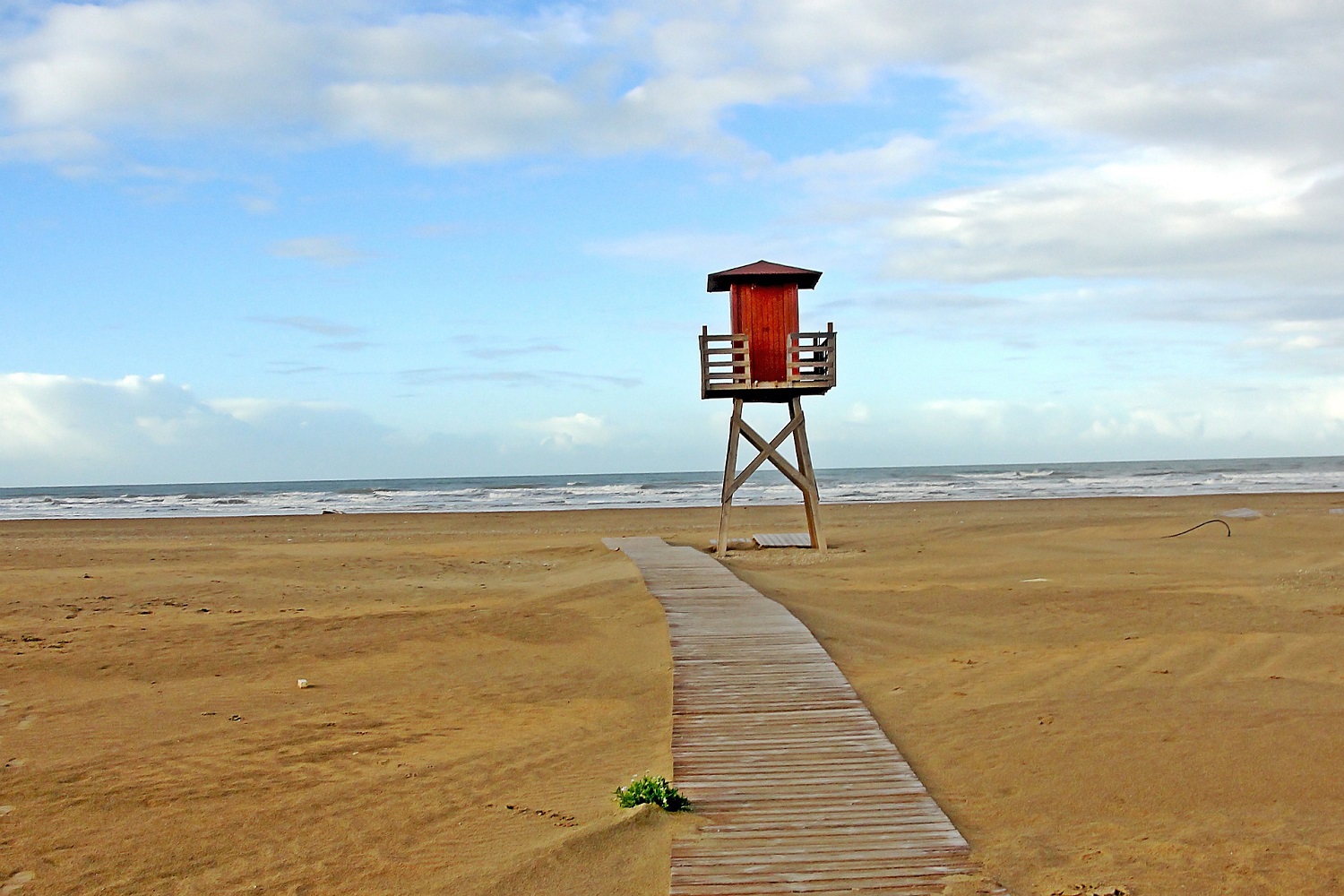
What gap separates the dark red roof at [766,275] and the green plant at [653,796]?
12.6 metres

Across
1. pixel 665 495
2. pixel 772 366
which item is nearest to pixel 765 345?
pixel 772 366

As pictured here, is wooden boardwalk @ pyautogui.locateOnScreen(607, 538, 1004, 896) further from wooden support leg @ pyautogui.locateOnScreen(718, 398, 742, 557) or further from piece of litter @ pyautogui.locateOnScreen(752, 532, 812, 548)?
piece of litter @ pyautogui.locateOnScreen(752, 532, 812, 548)

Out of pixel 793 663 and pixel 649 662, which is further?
pixel 649 662

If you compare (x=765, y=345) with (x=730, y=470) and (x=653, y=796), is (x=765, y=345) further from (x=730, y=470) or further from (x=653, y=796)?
(x=653, y=796)

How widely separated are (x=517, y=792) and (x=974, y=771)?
309cm

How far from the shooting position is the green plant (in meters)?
5.62

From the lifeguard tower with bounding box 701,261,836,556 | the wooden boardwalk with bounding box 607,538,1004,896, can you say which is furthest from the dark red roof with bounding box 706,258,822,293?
the wooden boardwalk with bounding box 607,538,1004,896

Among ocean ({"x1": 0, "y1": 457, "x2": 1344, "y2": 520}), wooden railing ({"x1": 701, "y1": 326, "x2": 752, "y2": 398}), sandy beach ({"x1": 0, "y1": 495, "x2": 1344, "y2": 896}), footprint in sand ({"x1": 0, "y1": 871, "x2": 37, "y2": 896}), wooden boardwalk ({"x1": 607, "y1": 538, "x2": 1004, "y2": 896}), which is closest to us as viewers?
wooden boardwalk ({"x1": 607, "y1": 538, "x2": 1004, "y2": 896})

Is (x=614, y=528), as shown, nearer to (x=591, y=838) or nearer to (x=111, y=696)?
(x=111, y=696)

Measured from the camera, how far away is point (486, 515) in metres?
41.1

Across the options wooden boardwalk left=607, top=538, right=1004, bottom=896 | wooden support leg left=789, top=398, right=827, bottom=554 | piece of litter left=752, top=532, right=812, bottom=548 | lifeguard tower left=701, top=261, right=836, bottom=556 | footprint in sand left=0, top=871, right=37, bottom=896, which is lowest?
footprint in sand left=0, top=871, right=37, bottom=896

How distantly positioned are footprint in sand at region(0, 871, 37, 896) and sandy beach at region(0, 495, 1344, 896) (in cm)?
2

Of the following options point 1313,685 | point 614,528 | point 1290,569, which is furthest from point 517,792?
point 614,528

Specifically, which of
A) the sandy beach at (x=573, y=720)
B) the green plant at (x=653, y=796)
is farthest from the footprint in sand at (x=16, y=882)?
the green plant at (x=653, y=796)
